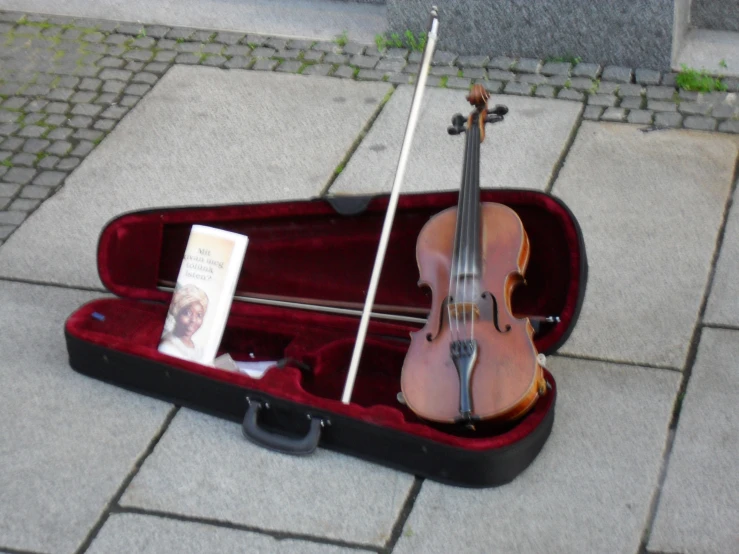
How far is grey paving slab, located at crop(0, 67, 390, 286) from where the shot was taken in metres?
3.65

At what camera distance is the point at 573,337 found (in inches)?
117

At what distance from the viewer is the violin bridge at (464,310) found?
248cm

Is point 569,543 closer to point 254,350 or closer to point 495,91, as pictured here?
point 254,350

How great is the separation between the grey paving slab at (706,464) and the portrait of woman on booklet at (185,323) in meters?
1.37

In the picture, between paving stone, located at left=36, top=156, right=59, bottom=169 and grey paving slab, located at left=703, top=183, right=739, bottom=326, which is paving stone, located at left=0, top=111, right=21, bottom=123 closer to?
paving stone, located at left=36, top=156, right=59, bottom=169

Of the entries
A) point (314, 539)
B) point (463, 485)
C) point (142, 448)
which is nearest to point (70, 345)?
point (142, 448)

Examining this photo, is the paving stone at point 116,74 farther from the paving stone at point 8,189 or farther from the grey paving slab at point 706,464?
the grey paving slab at point 706,464

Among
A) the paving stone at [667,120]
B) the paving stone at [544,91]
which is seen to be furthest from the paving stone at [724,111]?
the paving stone at [544,91]

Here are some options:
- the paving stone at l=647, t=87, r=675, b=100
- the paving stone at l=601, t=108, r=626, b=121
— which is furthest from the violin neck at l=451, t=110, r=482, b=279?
the paving stone at l=647, t=87, r=675, b=100

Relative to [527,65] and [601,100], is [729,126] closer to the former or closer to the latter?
[601,100]

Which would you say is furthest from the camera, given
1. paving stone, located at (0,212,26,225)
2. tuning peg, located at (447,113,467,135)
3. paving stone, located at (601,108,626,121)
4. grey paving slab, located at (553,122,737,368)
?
paving stone, located at (601,108,626,121)

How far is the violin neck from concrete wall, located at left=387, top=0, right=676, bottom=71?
5.91 ft

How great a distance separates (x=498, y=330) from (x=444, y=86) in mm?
2081

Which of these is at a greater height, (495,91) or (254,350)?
(495,91)
